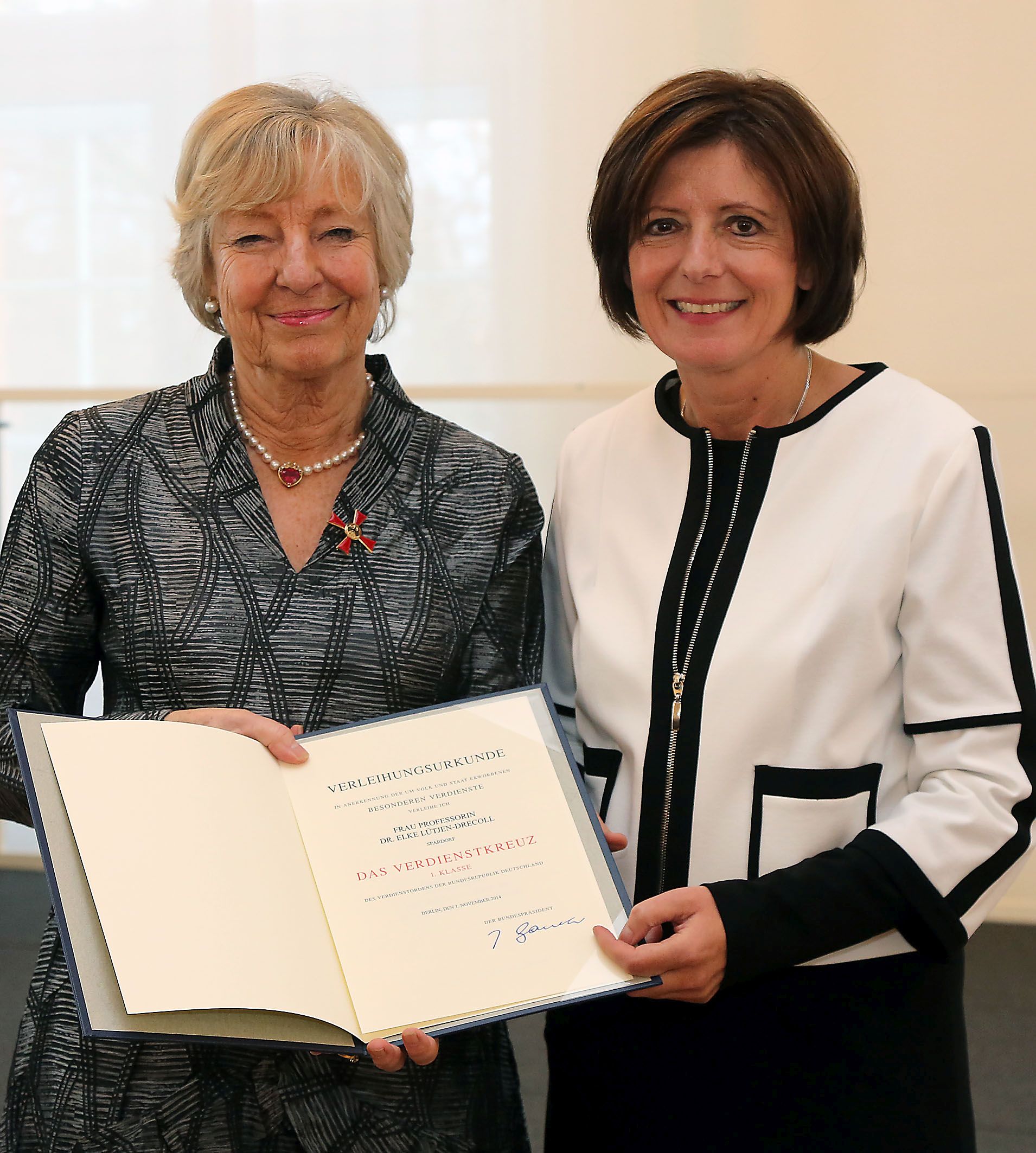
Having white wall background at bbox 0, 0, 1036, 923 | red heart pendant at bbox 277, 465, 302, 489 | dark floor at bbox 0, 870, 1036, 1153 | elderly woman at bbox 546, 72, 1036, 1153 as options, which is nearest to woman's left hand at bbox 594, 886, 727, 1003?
elderly woman at bbox 546, 72, 1036, 1153

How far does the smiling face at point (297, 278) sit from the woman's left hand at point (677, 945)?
71 centimetres

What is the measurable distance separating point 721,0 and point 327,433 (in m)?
2.33

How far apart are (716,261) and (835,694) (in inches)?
19.3

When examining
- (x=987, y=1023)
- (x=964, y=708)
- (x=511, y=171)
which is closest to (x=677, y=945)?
(x=964, y=708)

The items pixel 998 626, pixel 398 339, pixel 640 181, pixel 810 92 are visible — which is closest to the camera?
pixel 998 626

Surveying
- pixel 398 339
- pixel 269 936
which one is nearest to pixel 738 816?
pixel 269 936

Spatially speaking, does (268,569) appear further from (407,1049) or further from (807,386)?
(807,386)

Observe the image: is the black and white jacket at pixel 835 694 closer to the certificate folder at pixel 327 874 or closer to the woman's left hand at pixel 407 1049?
the certificate folder at pixel 327 874

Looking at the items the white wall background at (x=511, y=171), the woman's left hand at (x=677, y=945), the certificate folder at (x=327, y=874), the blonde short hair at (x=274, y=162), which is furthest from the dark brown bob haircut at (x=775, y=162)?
the white wall background at (x=511, y=171)

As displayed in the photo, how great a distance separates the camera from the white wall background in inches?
124

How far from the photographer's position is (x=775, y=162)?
1348 millimetres

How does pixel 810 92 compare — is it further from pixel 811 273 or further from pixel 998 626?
pixel 998 626

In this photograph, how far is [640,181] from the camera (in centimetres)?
139
